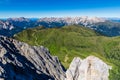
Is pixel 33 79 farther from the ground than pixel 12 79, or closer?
closer

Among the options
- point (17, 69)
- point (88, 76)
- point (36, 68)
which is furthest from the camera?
point (88, 76)

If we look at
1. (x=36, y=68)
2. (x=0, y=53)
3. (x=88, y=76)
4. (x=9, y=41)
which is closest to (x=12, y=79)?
(x=0, y=53)

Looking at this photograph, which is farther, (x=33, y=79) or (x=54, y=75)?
(x=54, y=75)

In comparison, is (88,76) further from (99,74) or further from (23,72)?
(23,72)

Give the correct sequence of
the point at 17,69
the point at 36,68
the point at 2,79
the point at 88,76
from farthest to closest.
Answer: the point at 88,76, the point at 36,68, the point at 17,69, the point at 2,79

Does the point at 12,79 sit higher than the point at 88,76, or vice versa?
the point at 12,79

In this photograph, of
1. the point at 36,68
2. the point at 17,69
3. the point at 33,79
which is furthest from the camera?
the point at 36,68

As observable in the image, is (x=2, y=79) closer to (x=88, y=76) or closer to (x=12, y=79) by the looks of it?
(x=12, y=79)

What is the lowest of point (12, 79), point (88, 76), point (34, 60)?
point (88, 76)

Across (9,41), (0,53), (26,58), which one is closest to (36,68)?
(26,58)
